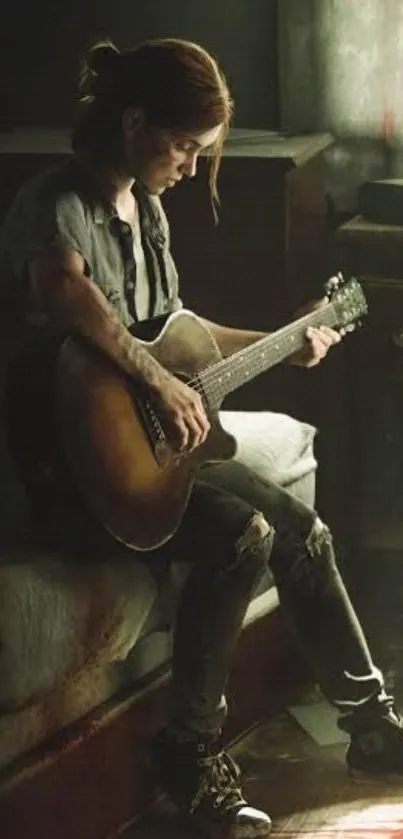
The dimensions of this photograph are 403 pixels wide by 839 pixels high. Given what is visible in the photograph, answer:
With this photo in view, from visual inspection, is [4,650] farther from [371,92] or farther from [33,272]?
[371,92]

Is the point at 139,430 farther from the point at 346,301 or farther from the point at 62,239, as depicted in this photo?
the point at 346,301

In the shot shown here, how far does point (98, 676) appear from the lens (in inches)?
77.3

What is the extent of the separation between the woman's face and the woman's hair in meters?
0.01

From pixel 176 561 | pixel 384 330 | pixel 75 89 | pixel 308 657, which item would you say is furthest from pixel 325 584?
pixel 75 89

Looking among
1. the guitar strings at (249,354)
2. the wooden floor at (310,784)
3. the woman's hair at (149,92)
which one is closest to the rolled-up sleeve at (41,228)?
the woman's hair at (149,92)

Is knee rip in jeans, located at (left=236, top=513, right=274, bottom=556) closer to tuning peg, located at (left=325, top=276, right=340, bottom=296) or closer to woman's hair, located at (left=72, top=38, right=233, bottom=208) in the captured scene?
tuning peg, located at (left=325, top=276, right=340, bottom=296)

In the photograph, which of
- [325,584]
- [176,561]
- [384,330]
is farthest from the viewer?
[384,330]

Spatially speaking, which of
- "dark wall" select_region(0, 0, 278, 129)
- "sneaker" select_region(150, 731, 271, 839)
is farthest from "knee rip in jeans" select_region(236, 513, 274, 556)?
"dark wall" select_region(0, 0, 278, 129)

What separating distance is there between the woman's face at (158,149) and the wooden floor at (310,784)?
0.84m

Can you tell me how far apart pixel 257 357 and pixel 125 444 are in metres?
0.28

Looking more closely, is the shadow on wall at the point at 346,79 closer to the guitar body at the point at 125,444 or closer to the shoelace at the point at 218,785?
the guitar body at the point at 125,444

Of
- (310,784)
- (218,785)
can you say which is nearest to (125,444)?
(218,785)

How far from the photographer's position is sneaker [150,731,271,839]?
6.55ft

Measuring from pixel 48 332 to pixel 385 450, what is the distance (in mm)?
985
